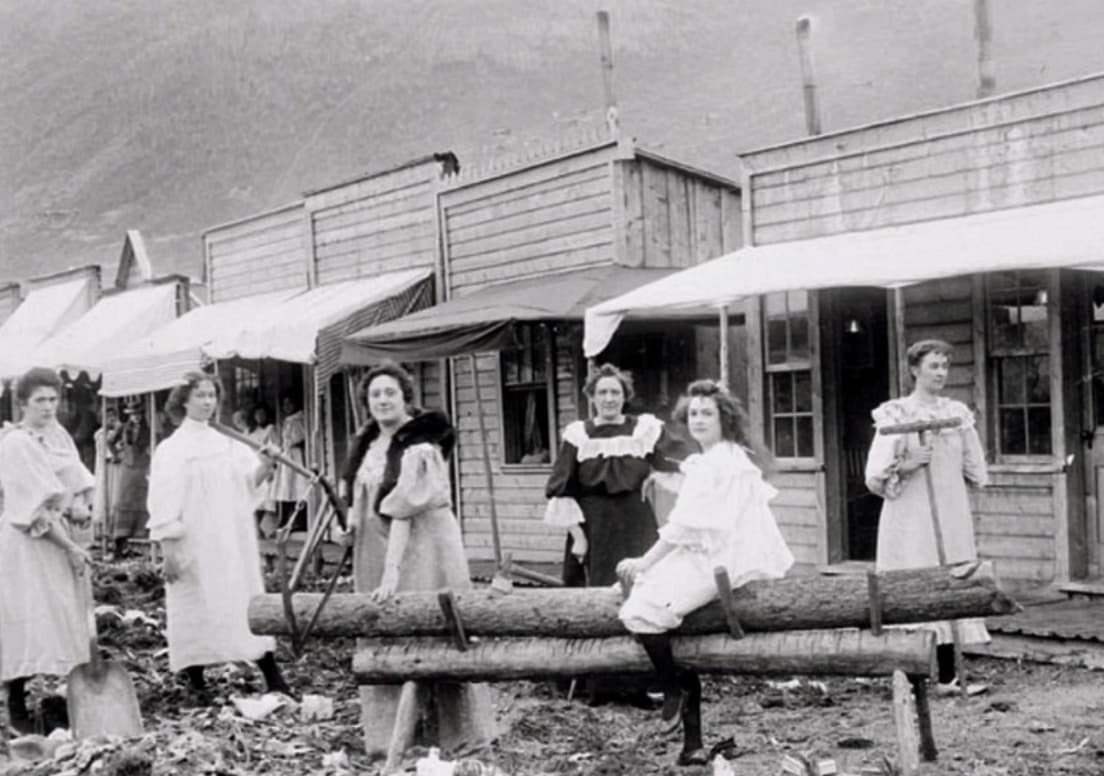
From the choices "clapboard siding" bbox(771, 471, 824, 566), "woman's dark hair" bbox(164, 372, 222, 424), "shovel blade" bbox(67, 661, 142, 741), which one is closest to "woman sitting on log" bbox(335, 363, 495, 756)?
"shovel blade" bbox(67, 661, 142, 741)

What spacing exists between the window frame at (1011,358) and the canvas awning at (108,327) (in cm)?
1210

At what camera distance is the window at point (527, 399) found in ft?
45.1

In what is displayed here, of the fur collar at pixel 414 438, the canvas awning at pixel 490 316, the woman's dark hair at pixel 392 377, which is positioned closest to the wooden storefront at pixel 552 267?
the canvas awning at pixel 490 316

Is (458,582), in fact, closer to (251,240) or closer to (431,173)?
(431,173)

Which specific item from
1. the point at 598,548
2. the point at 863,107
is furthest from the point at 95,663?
the point at 863,107

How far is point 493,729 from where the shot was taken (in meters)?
6.76

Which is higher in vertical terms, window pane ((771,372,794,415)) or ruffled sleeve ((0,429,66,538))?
window pane ((771,372,794,415))

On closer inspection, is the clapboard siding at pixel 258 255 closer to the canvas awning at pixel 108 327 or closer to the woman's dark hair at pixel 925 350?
the canvas awning at pixel 108 327

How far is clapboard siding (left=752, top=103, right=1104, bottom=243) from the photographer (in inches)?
376

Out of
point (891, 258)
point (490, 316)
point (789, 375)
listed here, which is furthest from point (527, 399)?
point (891, 258)

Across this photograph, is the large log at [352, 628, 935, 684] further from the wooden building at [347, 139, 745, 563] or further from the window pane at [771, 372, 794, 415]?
the window pane at [771, 372, 794, 415]

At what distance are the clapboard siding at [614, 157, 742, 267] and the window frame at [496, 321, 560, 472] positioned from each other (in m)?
1.13

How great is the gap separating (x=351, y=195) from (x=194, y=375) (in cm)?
916

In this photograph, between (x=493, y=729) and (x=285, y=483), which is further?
(x=285, y=483)
